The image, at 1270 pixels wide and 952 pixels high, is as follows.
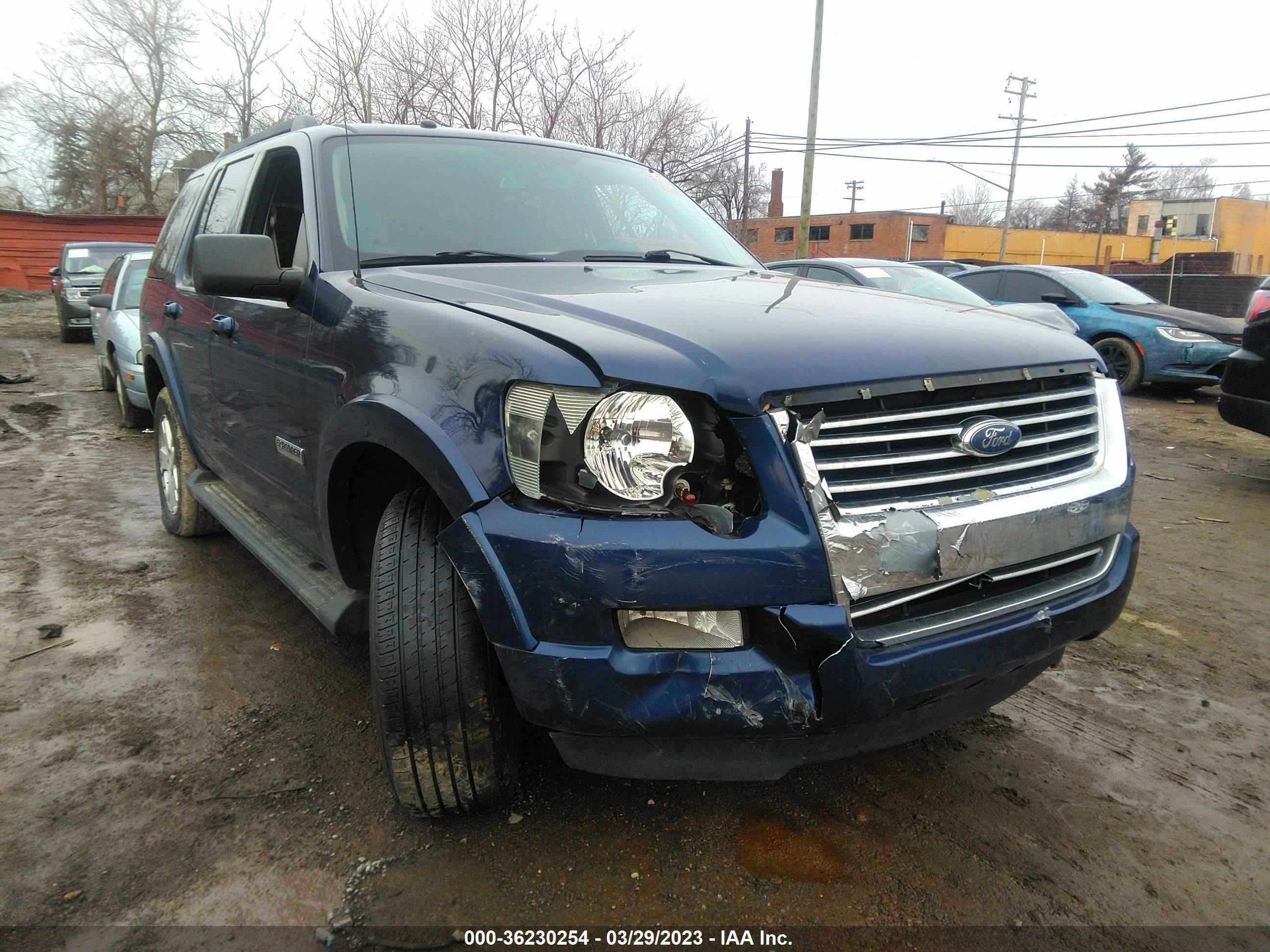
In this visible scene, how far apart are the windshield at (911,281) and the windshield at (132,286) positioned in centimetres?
647

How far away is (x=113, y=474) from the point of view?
5.98 m

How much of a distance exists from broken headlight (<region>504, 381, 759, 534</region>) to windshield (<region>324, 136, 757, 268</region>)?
1205mm

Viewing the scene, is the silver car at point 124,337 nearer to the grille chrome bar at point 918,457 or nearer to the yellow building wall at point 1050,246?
the grille chrome bar at point 918,457

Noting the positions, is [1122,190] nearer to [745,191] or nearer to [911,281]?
[745,191]

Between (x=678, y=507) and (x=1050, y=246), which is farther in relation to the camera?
(x=1050, y=246)

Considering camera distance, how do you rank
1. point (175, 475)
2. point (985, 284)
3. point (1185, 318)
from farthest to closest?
point (985, 284), point (1185, 318), point (175, 475)

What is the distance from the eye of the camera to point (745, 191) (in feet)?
93.0

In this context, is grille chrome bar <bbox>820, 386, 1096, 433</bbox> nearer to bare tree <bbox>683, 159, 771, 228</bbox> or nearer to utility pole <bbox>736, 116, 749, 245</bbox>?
bare tree <bbox>683, 159, 771, 228</bbox>

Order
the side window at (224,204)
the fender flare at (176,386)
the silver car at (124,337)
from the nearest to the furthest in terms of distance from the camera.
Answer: the side window at (224,204) → the fender flare at (176,386) → the silver car at (124,337)

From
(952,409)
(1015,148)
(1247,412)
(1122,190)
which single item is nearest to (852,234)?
(1015,148)

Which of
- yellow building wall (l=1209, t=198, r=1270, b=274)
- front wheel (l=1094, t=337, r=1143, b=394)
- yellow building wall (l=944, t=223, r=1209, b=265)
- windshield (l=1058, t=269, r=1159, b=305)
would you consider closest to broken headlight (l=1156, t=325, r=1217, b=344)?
front wheel (l=1094, t=337, r=1143, b=394)

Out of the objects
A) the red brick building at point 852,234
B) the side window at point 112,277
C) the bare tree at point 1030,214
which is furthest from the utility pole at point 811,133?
the bare tree at point 1030,214

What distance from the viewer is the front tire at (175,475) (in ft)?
13.6

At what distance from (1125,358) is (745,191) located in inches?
816
